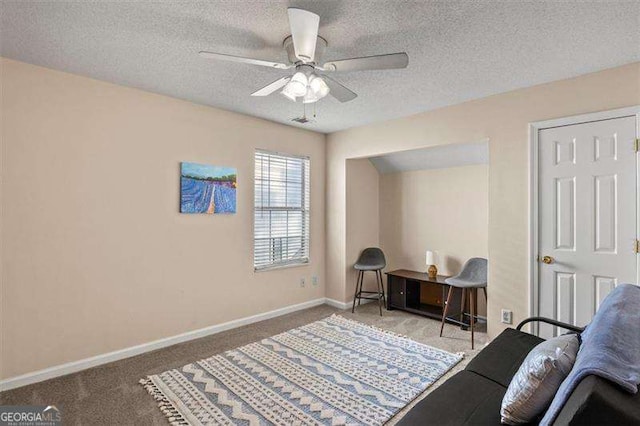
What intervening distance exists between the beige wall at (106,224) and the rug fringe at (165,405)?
2.33 feet

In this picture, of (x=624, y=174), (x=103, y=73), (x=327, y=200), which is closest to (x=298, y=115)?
(x=327, y=200)

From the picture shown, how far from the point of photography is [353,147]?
4.45 meters

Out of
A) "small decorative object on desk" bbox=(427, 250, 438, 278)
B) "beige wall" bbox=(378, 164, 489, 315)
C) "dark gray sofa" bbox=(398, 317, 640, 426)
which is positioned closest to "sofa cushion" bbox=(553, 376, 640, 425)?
"dark gray sofa" bbox=(398, 317, 640, 426)

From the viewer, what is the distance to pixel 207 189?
3.54 m

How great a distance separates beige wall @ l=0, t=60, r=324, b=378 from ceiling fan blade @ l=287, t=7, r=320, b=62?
204 centimetres

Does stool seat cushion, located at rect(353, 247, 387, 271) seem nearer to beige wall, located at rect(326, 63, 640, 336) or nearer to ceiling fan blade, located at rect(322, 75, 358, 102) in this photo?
beige wall, located at rect(326, 63, 640, 336)

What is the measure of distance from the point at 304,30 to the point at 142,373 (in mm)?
2855

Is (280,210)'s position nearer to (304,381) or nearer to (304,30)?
(304,381)

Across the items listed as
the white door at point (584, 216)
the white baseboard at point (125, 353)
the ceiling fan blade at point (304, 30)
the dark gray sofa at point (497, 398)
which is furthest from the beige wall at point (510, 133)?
the white baseboard at point (125, 353)

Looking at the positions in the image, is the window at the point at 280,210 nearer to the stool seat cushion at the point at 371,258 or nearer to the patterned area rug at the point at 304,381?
the stool seat cushion at the point at 371,258

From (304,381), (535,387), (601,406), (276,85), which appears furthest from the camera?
(304,381)

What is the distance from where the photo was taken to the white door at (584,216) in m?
2.57

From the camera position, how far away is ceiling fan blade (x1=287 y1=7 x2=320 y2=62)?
1578 mm

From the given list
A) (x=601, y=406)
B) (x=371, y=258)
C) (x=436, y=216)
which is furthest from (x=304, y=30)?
(x=371, y=258)
